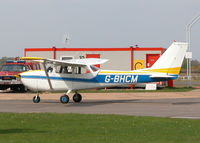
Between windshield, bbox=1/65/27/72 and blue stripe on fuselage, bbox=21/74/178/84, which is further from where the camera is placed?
windshield, bbox=1/65/27/72

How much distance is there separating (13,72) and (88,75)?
10443mm

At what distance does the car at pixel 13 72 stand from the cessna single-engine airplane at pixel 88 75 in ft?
27.2

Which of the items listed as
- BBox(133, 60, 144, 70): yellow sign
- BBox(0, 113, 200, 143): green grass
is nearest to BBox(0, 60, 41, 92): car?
BBox(133, 60, 144, 70): yellow sign

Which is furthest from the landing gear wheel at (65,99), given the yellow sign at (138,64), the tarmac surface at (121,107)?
the yellow sign at (138,64)

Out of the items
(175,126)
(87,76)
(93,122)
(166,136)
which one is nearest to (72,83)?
(87,76)

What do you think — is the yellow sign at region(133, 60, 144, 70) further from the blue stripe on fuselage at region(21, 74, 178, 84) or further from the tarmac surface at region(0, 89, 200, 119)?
the blue stripe on fuselage at region(21, 74, 178, 84)

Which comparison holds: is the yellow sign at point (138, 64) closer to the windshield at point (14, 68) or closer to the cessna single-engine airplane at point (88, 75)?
the windshield at point (14, 68)

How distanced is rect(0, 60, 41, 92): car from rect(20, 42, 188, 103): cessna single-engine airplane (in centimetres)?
828

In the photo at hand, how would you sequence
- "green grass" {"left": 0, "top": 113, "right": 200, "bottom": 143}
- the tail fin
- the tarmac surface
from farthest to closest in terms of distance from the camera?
the tail fin
the tarmac surface
"green grass" {"left": 0, "top": 113, "right": 200, "bottom": 143}

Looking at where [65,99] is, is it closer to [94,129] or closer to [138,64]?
[94,129]

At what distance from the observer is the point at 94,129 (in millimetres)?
11352

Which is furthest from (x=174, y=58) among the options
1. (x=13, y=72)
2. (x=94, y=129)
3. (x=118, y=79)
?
(x=13, y=72)

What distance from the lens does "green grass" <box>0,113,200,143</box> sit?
986 centimetres

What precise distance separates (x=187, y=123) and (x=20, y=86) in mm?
20977
